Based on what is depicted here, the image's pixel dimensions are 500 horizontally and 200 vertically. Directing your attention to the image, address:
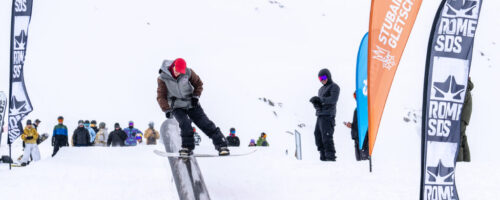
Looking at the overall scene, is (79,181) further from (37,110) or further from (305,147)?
(37,110)

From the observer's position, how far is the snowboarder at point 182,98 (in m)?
7.56

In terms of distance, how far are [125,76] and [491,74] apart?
89.7ft

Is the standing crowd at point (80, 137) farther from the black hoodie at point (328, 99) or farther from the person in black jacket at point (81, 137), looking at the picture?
the black hoodie at point (328, 99)

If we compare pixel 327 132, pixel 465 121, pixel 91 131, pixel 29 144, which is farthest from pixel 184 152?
pixel 91 131

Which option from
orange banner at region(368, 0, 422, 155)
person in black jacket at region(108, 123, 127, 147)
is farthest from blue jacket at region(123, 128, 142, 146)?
orange banner at region(368, 0, 422, 155)

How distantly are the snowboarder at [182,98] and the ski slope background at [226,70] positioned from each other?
3.75 feet

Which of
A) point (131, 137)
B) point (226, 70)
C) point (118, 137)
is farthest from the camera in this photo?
point (226, 70)

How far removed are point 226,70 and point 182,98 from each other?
32806 mm

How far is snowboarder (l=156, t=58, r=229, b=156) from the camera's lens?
756cm

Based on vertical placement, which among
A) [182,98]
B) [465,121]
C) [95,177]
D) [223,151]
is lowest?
[95,177]

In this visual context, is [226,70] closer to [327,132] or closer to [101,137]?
[101,137]

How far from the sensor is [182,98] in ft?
25.3

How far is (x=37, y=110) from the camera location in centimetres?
3331

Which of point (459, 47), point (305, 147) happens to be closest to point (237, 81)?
point (305, 147)
